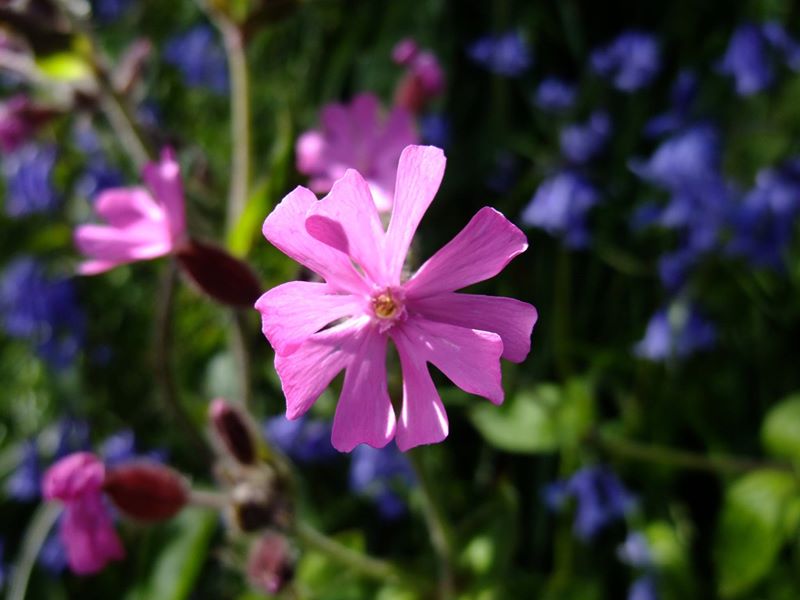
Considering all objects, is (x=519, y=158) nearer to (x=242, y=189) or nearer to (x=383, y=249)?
(x=242, y=189)

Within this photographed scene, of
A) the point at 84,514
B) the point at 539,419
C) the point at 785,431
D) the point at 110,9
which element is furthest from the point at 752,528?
the point at 110,9

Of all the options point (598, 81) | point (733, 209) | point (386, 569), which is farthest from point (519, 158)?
point (386, 569)

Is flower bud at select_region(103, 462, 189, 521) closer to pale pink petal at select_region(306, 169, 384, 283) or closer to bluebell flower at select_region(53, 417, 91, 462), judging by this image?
Answer: pale pink petal at select_region(306, 169, 384, 283)

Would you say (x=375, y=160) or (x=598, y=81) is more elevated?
(x=375, y=160)

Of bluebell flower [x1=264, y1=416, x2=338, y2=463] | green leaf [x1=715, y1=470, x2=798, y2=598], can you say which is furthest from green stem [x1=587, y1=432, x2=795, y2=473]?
bluebell flower [x1=264, y1=416, x2=338, y2=463]

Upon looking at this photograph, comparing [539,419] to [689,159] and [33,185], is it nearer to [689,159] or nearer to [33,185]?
[689,159]

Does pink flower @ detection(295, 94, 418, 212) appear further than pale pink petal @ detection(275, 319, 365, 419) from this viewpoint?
Yes
